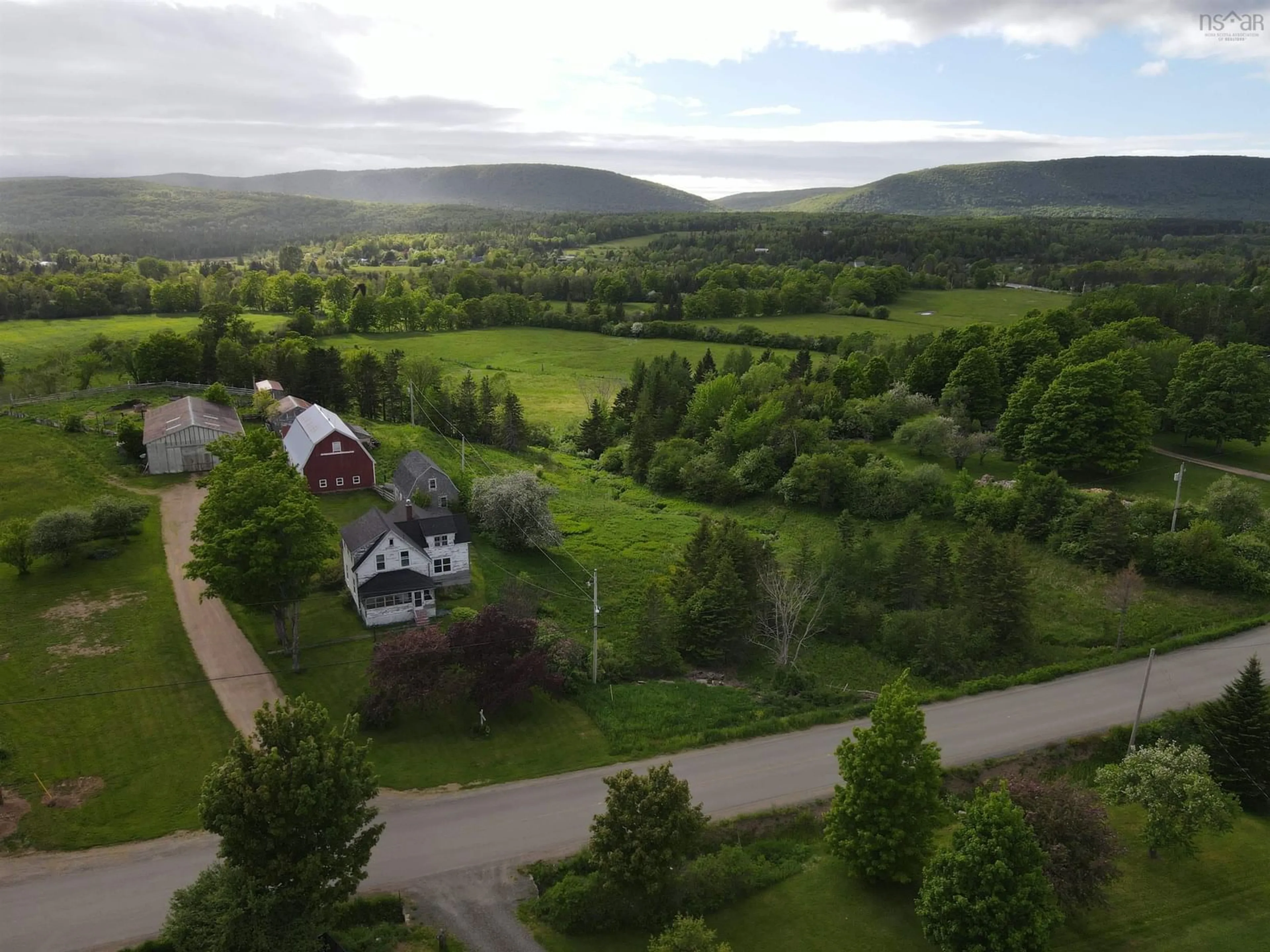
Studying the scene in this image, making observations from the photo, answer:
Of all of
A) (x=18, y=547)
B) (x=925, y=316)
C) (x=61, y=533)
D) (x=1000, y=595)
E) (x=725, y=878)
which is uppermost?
(x=925, y=316)

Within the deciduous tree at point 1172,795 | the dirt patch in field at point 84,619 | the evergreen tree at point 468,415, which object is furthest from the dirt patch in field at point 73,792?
the evergreen tree at point 468,415

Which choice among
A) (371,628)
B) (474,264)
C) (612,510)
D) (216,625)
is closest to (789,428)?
(612,510)

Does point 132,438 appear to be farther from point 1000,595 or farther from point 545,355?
point 545,355

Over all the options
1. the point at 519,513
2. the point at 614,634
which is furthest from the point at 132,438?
the point at 614,634

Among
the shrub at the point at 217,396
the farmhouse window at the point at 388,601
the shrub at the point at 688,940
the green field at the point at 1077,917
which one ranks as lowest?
the green field at the point at 1077,917

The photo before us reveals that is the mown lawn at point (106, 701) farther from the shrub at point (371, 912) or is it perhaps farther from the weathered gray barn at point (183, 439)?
the weathered gray barn at point (183, 439)

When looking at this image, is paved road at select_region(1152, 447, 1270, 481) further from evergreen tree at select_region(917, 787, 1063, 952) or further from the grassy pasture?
evergreen tree at select_region(917, 787, 1063, 952)
